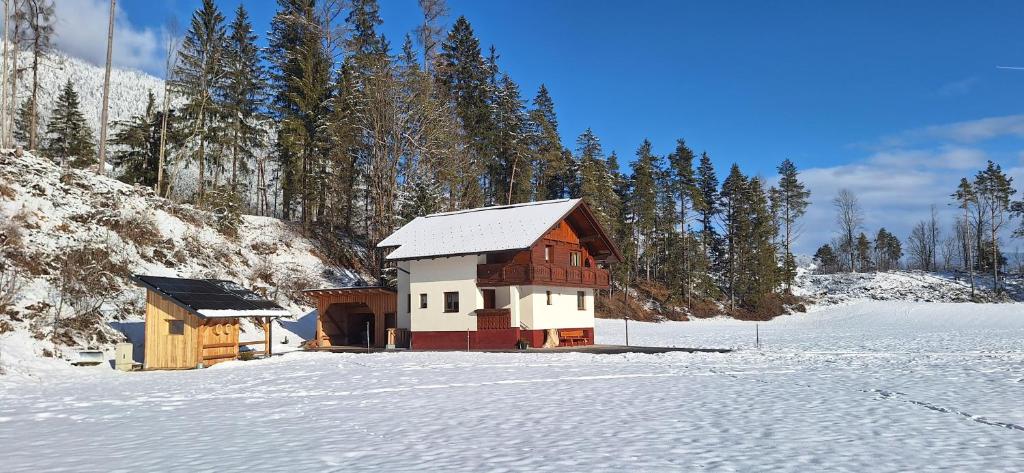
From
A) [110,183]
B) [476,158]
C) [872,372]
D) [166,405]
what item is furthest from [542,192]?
[166,405]

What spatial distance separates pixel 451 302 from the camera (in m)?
33.6

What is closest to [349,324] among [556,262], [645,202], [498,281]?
[498,281]

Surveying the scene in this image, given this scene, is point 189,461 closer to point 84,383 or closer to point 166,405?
point 166,405

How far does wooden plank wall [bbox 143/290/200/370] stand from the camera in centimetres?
2542

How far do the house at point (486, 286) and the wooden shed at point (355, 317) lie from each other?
0.06 meters

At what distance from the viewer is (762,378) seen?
18.4m

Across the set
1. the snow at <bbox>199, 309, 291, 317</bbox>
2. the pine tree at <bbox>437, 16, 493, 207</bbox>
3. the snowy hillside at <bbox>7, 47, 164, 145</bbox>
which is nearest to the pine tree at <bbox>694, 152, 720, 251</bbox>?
the pine tree at <bbox>437, 16, 493, 207</bbox>

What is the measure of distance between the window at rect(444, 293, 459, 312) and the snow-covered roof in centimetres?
228

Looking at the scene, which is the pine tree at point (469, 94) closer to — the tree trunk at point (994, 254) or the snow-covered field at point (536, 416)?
the snow-covered field at point (536, 416)

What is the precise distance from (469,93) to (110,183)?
94.7ft

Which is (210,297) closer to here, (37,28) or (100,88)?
(37,28)

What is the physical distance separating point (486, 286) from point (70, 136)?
4582 centimetres

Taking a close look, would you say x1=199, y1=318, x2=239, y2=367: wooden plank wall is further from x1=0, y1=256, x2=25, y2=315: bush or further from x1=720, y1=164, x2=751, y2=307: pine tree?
x1=720, y1=164, x2=751, y2=307: pine tree

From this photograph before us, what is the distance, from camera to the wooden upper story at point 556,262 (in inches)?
1254
